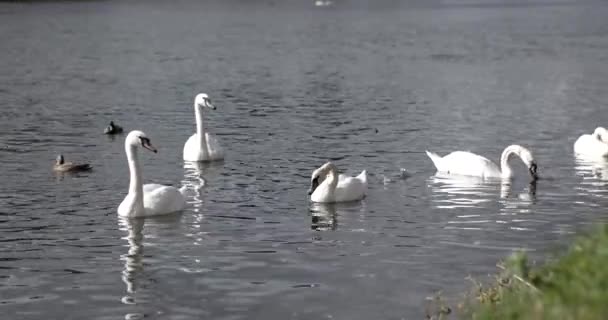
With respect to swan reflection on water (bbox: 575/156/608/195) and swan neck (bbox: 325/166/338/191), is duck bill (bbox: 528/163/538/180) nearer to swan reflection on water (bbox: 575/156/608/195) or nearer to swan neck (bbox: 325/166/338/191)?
swan reflection on water (bbox: 575/156/608/195)

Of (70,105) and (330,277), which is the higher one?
(70,105)

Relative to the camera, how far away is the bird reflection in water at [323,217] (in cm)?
1666

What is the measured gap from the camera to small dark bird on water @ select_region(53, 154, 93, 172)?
20.9 m

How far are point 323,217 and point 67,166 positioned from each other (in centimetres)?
580

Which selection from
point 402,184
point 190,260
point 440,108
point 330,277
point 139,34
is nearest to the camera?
point 330,277

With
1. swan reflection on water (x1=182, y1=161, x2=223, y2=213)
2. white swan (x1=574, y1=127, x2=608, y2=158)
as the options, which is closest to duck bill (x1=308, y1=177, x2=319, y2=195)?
swan reflection on water (x1=182, y1=161, x2=223, y2=213)

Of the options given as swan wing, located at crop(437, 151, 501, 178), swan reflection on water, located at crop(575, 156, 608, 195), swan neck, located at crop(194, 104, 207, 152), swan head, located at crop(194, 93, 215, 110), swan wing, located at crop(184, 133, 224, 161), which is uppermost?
swan head, located at crop(194, 93, 215, 110)

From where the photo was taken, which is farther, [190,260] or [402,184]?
[402,184]

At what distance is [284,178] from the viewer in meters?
20.6

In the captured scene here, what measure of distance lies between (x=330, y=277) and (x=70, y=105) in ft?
70.1

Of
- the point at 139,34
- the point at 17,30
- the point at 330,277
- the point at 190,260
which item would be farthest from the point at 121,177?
the point at 17,30

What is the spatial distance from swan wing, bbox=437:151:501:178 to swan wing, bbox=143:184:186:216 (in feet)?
19.7

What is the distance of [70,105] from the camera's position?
33312mm

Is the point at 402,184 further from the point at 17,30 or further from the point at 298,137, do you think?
the point at 17,30
